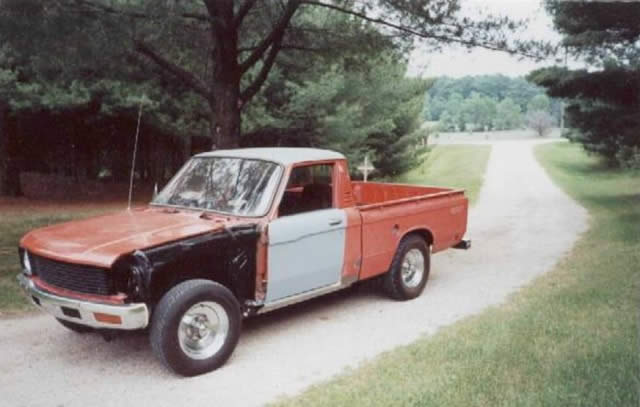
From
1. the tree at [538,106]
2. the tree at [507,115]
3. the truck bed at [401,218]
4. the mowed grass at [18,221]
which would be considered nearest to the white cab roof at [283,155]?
the truck bed at [401,218]

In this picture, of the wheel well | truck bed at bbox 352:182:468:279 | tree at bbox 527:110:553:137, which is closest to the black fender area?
truck bed at bbox 352:182:468:279

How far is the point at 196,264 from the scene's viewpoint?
5.31m

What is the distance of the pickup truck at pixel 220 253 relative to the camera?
4977 millimetres

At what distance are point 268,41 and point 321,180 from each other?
4724 millimetres

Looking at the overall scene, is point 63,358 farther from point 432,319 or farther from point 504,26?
point 504,26

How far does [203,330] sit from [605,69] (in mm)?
11599

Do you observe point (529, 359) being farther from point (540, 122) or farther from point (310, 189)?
point (540, 122)

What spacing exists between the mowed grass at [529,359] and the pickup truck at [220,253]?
1.17 meters

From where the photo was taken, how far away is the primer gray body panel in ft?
19.3

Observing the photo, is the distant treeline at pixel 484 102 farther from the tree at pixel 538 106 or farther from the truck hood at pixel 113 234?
the truck hood at pixel 113 234

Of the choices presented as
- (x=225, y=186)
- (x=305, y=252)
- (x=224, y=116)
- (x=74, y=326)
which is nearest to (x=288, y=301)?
(x=305, y=252)

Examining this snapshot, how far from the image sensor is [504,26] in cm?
1020

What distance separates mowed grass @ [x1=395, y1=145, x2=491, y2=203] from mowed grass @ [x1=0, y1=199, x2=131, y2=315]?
406 inches

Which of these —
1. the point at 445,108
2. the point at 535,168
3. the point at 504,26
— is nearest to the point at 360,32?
the point at 504,26
